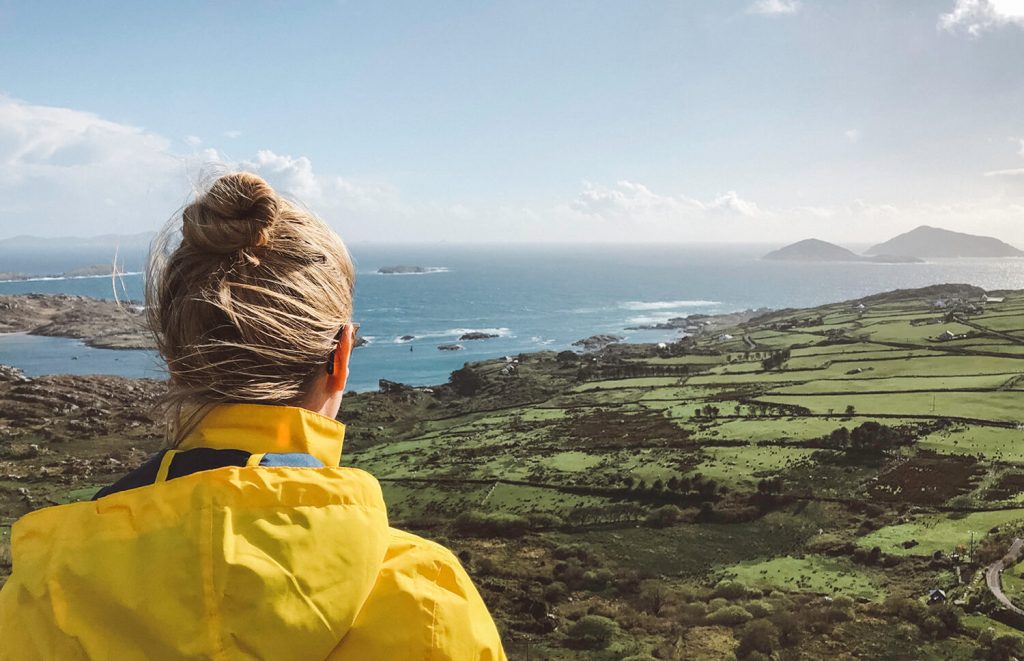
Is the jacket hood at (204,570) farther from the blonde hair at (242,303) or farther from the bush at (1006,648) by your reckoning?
the bush at (1006,648)

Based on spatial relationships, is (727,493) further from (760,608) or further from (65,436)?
(65,436)

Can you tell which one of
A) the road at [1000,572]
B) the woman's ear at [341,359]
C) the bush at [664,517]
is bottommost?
the bush at [664,517]

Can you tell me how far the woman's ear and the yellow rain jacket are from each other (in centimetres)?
52

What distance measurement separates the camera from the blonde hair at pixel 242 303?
6.37 feet

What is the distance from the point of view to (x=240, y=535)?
4.79ft

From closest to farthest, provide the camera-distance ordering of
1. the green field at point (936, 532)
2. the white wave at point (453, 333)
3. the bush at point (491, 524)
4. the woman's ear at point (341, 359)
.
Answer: the woman's ear at point (341, 359) → the green field at point (936, 532) → the bush at point (491, 524) → the white wave at point (453, 333)

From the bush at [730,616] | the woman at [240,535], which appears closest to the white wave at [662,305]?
the bush at [730,616]

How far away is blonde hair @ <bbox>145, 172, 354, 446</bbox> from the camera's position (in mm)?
1941

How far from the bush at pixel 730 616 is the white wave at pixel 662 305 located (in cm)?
13926

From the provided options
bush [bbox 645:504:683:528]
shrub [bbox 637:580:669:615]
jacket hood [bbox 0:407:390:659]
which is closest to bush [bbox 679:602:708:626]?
shrub [bbox 637:580:669:615]

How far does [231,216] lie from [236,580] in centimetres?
121

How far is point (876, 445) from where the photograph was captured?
32812mm

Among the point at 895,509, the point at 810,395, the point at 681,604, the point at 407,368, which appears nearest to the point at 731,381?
the point at 810,395

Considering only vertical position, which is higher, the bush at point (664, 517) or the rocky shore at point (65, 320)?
the rocky shore at point (65, 320)
